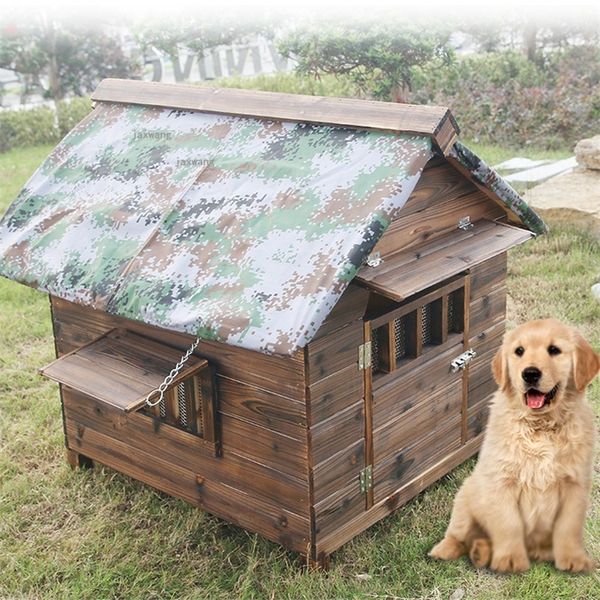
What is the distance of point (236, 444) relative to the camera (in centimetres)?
443

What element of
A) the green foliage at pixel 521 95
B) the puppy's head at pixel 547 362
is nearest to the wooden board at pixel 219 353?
the puppy's head at pixel 547 362

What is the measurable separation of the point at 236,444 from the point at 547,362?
1.56 metres

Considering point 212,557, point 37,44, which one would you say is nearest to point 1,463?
point 212,557

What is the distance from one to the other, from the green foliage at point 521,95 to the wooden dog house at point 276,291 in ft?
28.4

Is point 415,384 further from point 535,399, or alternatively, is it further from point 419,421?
point 535,399

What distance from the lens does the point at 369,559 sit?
176 inches

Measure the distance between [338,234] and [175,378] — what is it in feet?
3.20

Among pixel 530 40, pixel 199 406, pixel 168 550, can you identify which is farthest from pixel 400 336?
pixel 530 40

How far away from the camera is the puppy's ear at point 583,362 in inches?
141

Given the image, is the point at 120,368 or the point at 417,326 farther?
the point at 417,326

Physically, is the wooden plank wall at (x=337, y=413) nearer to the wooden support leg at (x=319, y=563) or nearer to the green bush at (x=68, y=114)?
the wooden support leg at (x=319, y=563)

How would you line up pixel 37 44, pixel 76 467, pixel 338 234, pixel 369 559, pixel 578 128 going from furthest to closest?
pixel 37 44 → pixel 578 128 → pixel 76 467 → pixel 369 559 → pixel 338 234

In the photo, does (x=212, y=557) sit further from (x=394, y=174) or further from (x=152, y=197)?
(x=394, y=174)

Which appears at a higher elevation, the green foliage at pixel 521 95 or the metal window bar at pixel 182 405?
the metal window bar at pixel 182 405
